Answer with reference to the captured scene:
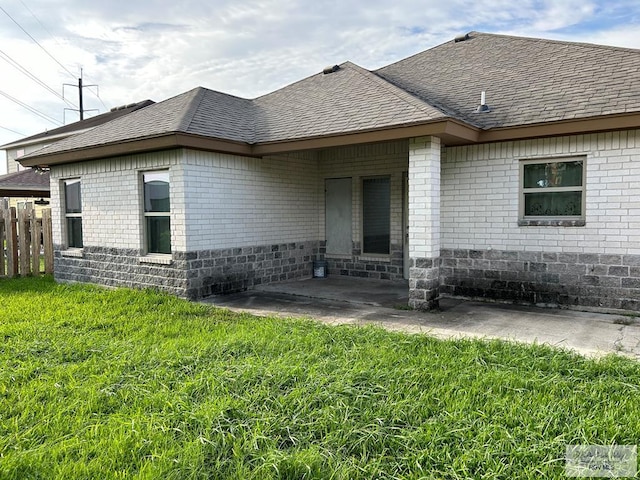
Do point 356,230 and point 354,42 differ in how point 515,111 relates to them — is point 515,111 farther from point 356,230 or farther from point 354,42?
point 354,42

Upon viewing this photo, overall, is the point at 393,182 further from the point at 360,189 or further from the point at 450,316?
the point at 450,316

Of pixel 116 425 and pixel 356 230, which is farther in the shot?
pixel 356 230

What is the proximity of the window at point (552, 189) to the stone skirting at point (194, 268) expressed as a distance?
477cm

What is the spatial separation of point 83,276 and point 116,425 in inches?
295

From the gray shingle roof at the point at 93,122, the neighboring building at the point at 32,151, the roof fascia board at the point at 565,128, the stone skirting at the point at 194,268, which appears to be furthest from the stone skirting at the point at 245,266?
the gray shingle roof at the point at 93,122

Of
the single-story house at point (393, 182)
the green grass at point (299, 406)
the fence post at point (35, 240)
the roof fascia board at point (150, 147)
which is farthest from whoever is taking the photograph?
the fence post at point (35, 240)

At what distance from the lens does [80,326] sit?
5840 millimetres

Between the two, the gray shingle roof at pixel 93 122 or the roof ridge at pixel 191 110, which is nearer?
the roof ridge at pixel 191 110

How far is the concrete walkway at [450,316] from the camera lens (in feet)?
17.4

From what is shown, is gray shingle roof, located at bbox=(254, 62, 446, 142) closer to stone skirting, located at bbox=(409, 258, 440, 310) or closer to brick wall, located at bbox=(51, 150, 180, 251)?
brick wall, located at bbox=(51, 150, 180, 251)

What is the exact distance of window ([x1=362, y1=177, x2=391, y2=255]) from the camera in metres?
9.89

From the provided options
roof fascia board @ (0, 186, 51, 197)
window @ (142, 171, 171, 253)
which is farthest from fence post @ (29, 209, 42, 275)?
window @ (142, 171, 171, 253)

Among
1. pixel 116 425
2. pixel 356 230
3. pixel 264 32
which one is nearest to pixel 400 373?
pixel 116 425

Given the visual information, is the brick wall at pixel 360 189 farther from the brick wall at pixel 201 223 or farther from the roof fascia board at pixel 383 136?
the roof fascia board at pixel 383 136
